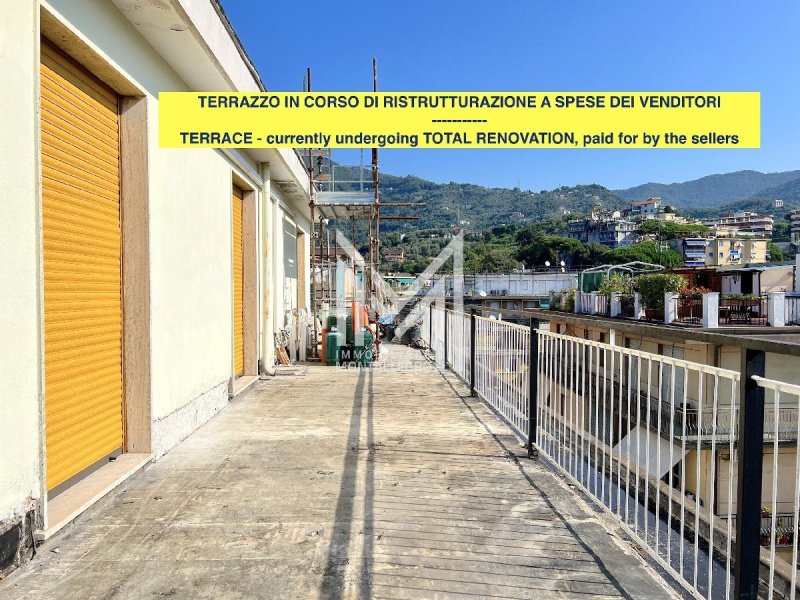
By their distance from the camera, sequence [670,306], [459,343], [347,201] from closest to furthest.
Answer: [459,343], [347,201], [670,306]

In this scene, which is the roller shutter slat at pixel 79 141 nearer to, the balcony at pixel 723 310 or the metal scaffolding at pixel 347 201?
the metal scaffolding at pixel 347 201

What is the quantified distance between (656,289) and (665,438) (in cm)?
2290

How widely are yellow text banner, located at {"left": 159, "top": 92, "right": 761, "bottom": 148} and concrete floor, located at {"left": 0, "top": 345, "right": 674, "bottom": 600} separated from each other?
2781 millimetres

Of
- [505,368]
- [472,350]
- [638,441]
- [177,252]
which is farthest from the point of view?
[472,350]

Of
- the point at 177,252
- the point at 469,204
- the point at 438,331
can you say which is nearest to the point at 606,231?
the point at 469,204

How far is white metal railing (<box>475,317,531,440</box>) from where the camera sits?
464cm

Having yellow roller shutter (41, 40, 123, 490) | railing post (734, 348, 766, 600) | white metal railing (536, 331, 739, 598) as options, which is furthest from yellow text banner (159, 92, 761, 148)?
railing post (734, 348, 766, 600)

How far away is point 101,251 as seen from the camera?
368 cm

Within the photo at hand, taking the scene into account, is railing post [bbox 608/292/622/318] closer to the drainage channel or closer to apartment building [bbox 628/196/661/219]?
the drainage channel

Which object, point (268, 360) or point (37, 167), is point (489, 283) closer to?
point (268, 360)

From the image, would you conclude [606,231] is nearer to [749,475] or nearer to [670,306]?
[670,306]

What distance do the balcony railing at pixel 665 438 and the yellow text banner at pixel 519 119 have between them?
1897mm

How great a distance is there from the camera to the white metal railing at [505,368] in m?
4.64

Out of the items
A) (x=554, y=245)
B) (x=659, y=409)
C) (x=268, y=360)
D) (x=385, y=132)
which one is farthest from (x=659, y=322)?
(x=554, y=245)
